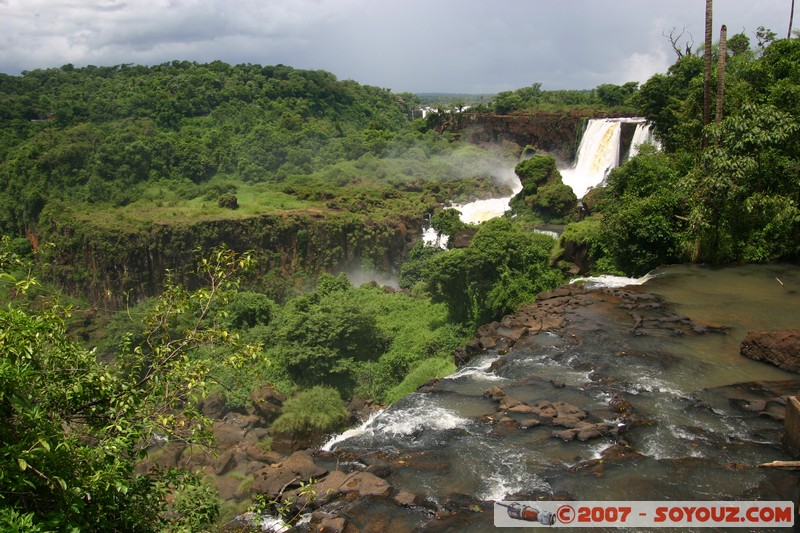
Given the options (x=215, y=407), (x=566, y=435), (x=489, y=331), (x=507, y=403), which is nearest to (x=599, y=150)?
(x=489, y=331)

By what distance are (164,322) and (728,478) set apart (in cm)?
831

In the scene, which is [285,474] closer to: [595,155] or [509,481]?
[509,481]

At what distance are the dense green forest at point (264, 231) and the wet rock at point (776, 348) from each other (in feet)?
21.1

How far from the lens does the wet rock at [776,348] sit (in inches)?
483

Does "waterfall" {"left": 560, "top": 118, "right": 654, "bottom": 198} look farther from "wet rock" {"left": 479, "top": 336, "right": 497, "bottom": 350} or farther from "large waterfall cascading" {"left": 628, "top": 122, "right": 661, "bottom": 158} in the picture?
"wet rock" {"left": 479, "top": 336, "right": 497, "bottom": 350}

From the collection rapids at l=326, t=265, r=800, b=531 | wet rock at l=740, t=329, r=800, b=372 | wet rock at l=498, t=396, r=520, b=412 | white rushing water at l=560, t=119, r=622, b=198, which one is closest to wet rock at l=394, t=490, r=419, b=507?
rapids at l=326, t=265, r=800, b=531

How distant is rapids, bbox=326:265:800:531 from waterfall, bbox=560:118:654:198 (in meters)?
20.8

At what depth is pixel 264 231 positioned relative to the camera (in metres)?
33.8

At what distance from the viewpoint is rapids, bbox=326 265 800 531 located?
30.0 ft

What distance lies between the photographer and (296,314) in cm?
2170

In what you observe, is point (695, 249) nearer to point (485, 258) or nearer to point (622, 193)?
point (622, 193)

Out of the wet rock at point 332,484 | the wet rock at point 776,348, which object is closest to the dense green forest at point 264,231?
the wet rock at point 332,484

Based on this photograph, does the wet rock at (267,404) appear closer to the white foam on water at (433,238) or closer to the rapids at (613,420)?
the rapids at (613,420)

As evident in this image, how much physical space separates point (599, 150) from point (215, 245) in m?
24.6
